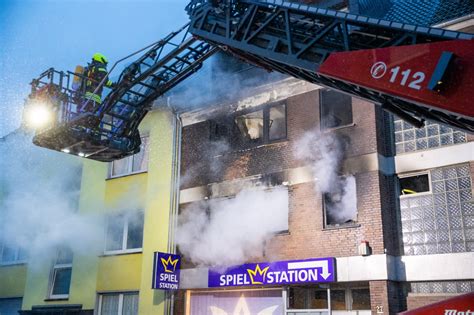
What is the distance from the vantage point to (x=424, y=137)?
12.1 metres

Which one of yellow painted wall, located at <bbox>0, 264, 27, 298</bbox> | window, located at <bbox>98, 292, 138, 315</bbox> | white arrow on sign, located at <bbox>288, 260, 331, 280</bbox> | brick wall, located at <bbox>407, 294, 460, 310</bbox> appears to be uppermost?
yellow painted wall, located at <bbox>0, 264, 27, 298</bbox>

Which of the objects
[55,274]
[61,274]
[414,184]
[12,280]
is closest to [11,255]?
[12,280]

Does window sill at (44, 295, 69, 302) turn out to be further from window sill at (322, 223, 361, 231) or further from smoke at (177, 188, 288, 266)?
window sill at (322, 223, 361, 231)

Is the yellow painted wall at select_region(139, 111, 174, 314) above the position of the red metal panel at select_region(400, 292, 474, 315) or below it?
above

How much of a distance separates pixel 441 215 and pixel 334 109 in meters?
3.61

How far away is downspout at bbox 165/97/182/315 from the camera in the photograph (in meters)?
14.8

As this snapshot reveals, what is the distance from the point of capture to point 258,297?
1331 cm

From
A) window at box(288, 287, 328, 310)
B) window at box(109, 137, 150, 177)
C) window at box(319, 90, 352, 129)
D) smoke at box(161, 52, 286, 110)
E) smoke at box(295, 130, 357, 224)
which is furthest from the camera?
window at box(109, 137, 150, 177)

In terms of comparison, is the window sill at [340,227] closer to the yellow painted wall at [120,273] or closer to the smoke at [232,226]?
the smoke at [232,226]

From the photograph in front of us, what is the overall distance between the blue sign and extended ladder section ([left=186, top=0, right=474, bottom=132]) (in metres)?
7.15

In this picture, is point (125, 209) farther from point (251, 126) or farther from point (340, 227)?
point (340, 227)

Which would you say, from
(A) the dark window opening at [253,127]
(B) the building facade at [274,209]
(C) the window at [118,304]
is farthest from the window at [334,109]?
(C) the window at [118,304]

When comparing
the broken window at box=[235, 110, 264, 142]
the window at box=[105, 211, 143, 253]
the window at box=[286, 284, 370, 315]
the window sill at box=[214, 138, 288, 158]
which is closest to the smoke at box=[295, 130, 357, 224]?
the window sill at box=[214, 138, 288, 158]

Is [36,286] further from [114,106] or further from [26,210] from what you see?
[114,106]
